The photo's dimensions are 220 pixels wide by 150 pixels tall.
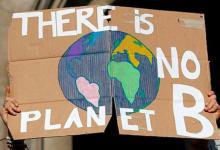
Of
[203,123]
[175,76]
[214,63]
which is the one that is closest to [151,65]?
[175,76]

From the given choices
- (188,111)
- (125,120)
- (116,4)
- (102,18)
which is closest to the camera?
(125,120)

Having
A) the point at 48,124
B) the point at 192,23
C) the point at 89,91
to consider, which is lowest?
the point at 48,124

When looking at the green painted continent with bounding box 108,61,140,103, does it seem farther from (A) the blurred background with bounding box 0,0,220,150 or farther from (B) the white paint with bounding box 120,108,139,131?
(A) the blurred background with bounding box 0,0,220,150

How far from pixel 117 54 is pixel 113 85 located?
163 mm

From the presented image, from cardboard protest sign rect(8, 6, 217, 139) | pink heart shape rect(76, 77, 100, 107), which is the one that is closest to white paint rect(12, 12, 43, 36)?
cardboard protest sign rect(8, 6, 217, 139)

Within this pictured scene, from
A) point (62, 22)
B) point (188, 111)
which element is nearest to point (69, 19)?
point (62, 22)

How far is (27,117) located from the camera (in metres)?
3.07

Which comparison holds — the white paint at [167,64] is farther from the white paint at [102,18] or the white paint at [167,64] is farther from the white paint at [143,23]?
the white paint at [102,18]

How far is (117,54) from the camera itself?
3.13 meters

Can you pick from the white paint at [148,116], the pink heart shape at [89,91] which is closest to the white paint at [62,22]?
the pink heart shape at [89,91]

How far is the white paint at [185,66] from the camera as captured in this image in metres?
3.15

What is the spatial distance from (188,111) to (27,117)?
765 millimetres

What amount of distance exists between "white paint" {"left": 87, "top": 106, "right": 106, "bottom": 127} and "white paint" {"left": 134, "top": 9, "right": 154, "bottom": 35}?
45cm

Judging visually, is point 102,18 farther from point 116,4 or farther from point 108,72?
point 116,4
